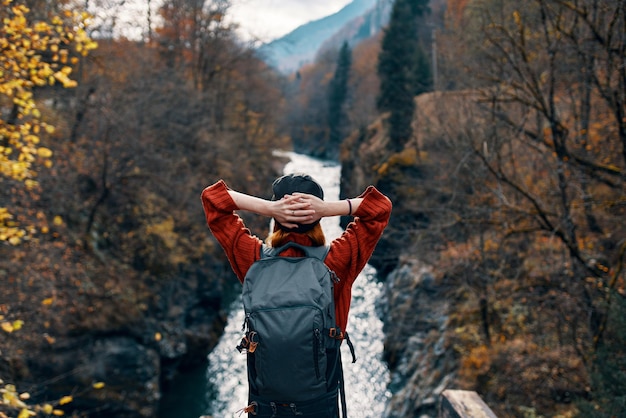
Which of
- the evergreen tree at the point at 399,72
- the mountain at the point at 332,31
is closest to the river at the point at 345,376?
the mountain at the point at 332,31

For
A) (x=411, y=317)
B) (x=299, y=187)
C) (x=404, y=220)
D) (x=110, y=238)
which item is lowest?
(x=411, y=317)

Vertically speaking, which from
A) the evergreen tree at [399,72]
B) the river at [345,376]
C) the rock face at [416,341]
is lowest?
the river at [345,376]

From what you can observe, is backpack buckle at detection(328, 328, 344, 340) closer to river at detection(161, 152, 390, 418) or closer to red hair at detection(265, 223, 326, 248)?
red hair at detection(265, 223, 326, 248)

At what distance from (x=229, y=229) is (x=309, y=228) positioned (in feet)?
1.43

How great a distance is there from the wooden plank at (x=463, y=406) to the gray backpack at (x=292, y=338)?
0.86 meters

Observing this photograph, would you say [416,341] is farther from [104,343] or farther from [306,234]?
[306,234]

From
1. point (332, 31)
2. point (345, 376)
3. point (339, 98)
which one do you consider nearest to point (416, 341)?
point (345, 376)

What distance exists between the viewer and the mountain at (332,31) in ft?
58.2

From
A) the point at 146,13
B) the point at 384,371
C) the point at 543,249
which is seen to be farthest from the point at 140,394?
the point at 146,13

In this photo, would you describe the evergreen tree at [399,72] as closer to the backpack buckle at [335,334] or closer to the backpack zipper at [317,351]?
the backpack buckle at [335,334]

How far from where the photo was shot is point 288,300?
6.72 feet

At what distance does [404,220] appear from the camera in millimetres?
17266

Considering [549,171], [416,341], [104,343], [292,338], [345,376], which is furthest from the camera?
[345,376]

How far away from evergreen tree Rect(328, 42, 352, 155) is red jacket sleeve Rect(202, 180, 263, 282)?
54.9m
